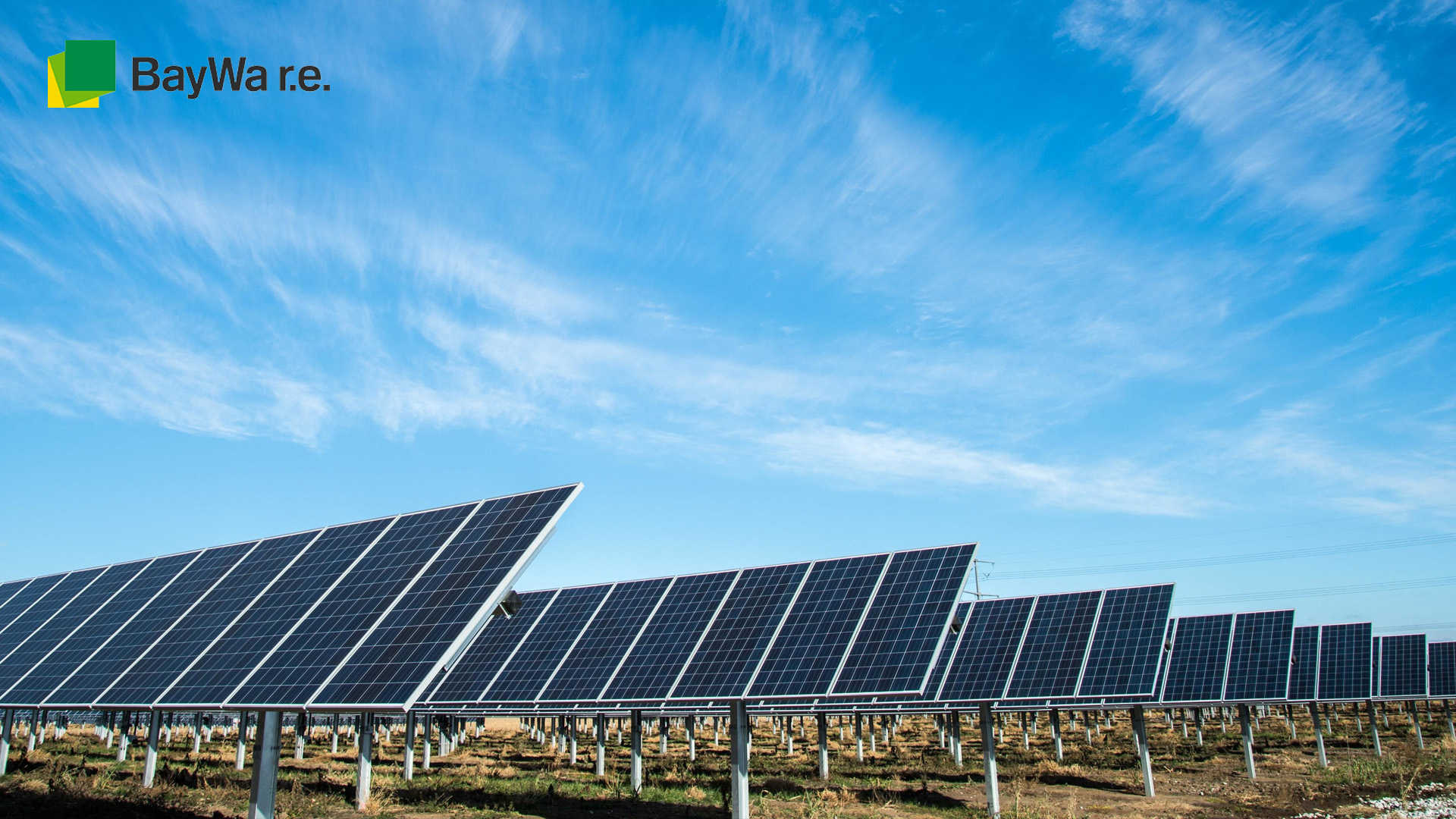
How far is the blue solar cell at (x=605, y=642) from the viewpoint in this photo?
2612 cm

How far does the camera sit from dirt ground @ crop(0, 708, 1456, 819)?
24.5m

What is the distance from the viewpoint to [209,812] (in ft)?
70.5

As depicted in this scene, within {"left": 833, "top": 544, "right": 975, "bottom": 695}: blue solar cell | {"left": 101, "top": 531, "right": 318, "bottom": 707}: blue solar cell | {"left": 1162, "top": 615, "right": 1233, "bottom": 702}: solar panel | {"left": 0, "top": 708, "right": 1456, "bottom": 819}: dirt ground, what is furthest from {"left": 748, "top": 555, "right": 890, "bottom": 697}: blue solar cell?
{"left": 1162, "top": 615, "right": 1233, "bottom": 702}: solar panel

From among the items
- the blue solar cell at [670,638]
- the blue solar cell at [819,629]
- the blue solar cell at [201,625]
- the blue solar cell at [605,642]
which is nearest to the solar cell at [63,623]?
the blue solar cell at [201,625]

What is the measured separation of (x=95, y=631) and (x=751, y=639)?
1941 centimetres

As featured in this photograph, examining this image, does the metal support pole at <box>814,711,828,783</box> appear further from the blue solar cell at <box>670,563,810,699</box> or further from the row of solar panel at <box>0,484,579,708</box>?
the row of solar panel at <box>0,484,579,708</box>

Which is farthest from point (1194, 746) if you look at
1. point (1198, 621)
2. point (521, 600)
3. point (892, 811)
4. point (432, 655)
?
point (432, 655)

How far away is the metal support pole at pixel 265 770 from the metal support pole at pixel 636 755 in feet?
47.8

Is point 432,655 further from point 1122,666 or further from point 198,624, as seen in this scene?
point 1122,666

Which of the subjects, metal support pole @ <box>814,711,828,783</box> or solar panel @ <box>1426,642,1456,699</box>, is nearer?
metal support pole @ <box>814,711,828,783</box>

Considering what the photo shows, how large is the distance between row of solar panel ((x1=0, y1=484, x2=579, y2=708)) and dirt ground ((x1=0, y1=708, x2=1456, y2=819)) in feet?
11.0

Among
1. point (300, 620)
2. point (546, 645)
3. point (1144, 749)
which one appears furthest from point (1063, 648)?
point (300, 620)

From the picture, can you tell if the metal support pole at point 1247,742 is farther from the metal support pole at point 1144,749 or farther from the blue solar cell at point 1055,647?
the blue solar cell at point 1055,647

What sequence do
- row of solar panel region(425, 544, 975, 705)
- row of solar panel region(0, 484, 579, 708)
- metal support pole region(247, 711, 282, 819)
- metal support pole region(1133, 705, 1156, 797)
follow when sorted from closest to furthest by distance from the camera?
metal support pole region(247, 711, 282, 819) → row of solar panel region(0, 484, 579, 708) → row of solar panel region(425, 544, 975, 705) → metal support pole region(1133, 705, 1156, 797)
